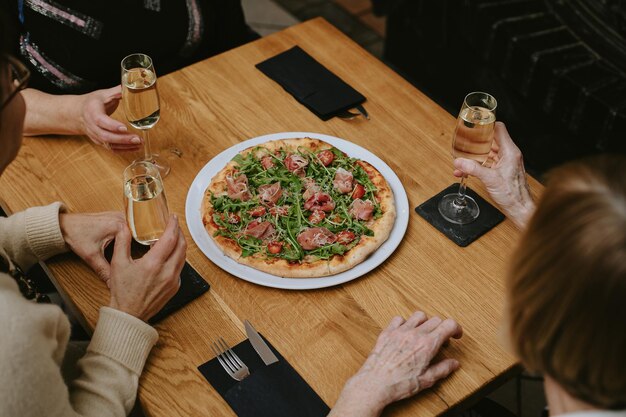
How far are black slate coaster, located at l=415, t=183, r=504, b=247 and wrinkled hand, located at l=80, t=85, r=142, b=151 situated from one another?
0.76 metres

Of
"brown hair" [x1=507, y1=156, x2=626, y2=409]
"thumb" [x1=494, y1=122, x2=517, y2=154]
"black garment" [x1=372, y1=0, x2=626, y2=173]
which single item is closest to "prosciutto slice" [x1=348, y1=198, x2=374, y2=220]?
"thumb" [x1=494, y1=122, x2=517, y2=154]

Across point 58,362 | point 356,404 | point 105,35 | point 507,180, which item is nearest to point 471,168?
point 507,180

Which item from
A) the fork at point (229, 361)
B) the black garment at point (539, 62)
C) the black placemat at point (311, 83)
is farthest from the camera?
the black garment at point (539, 62)

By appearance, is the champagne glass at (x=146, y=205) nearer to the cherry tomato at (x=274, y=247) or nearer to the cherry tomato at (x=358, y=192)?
the cherry tomato at (x=274, y=247)

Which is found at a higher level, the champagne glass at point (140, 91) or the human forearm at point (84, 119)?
the champagne glass at point (140, 91)

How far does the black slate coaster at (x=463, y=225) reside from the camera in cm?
156

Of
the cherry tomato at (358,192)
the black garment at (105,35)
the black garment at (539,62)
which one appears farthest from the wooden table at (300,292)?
the black garment at (539,62)

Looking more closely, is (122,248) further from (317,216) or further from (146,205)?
(317,216)

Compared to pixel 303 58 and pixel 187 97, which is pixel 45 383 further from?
pixel 303 58

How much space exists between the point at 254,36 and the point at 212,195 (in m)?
1.13

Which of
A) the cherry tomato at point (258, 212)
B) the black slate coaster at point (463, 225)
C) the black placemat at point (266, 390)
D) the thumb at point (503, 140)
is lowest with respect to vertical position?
the black placemat at point (266, 390)

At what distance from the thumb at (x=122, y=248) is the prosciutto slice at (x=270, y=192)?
0.33m

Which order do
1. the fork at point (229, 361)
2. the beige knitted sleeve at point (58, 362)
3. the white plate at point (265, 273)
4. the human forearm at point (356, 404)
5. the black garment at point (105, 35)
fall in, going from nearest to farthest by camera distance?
the beige knitted sleeve at point (58, 362) < the human forearm at point (356, 404) < the fork at point (229, 361) < the white plate at point (265, 273) < the black garment at point (105, 35)

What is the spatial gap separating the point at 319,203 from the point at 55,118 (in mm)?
756
